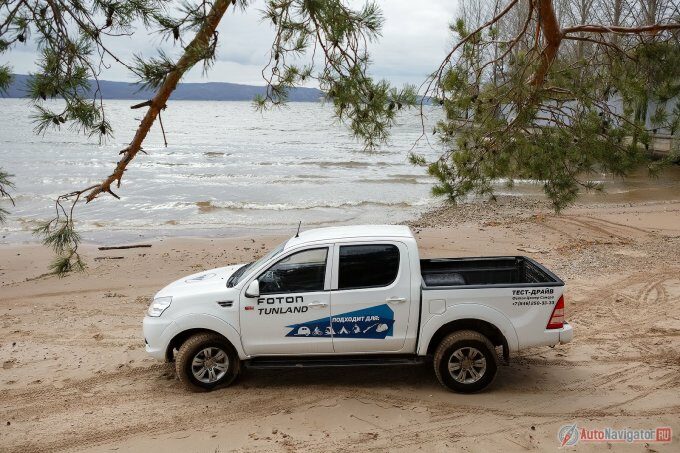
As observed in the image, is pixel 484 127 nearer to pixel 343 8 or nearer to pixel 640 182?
pixel 343 8

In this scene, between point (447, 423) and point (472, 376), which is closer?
point (447, 423)

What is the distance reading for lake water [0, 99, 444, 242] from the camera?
2083cm

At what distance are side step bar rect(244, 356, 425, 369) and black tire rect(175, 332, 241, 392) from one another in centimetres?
19

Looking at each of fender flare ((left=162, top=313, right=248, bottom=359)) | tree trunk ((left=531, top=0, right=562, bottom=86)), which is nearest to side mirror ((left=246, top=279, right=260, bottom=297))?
fender flare ((left=162, top=313, right=248, bottom=359))

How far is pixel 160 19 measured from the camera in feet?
15.5

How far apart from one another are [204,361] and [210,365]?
76mm

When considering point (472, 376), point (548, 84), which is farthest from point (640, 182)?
point (472, 376)

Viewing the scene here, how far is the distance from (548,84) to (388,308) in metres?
3.41

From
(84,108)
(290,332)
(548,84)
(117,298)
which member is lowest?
(117,298)

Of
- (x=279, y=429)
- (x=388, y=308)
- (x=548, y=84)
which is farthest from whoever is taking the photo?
(x=548, y=84)

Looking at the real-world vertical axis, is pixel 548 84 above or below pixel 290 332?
above

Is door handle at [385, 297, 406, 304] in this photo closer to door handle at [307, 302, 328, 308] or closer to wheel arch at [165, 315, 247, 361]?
door handle at [307, 302, 328, 308]

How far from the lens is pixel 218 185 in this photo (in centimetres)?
3006

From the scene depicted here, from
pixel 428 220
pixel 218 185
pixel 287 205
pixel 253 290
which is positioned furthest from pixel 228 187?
pixel 253 290
